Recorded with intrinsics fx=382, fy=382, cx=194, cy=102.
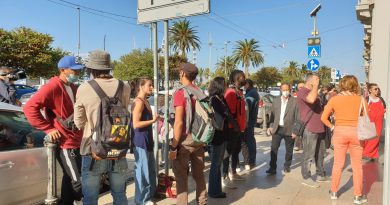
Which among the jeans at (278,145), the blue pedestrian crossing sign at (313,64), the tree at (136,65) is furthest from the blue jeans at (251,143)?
the tree at (136,65)

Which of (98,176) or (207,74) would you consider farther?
(207,74)

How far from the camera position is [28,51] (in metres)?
38.4

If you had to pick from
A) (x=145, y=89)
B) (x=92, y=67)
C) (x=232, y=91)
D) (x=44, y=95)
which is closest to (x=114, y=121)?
(x=92, y=67)

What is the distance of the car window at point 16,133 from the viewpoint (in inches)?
168

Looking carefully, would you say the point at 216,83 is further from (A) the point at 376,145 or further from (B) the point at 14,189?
(A) the point at 376,145

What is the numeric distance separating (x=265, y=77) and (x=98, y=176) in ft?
287

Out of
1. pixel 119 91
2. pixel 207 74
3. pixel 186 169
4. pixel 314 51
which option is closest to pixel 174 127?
pixel 186 169

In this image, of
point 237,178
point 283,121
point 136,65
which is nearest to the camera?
point 237,178

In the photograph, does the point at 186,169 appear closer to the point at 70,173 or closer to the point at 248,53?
the point at 70,173

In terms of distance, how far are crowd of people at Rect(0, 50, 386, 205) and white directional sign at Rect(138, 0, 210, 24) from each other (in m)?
0.85

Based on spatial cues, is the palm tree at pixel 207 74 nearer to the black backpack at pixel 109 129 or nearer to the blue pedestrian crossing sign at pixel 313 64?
the blue pedestrian crossing sign at pixel 313 64

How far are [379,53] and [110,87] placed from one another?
18.7 m

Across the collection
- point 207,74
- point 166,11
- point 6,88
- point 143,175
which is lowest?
point 143,175

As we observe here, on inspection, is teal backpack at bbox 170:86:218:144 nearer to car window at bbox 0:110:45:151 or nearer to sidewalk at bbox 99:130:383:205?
sidewalk at bbox 99:130:383:205
